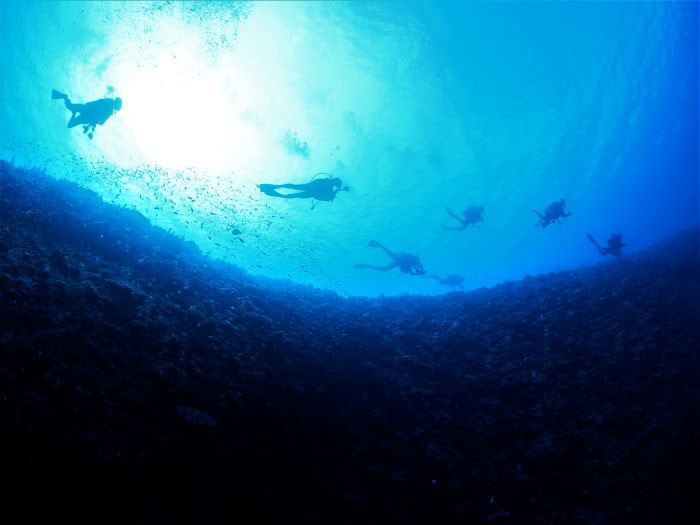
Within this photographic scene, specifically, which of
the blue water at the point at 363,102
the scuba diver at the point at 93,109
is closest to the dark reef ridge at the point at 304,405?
the scuba diver at the point at 93,109

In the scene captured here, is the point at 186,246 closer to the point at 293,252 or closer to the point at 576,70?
the point at 576,70

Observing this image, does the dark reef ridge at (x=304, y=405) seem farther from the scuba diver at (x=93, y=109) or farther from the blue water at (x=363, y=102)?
the blue water at (x=363, y=102)

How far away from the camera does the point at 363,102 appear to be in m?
27.6

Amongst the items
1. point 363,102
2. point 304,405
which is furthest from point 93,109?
point 363,102

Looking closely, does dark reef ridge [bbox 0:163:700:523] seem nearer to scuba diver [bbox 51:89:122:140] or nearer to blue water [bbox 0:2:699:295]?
scuba diver [bbox 51:89:122:140]

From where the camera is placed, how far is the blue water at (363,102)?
23.4 meters

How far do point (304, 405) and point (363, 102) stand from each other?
2705cm

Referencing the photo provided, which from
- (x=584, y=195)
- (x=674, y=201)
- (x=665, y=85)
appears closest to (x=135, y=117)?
(x=665, y=85)

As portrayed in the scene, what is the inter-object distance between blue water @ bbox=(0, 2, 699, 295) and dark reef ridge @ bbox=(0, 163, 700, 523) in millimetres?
10142

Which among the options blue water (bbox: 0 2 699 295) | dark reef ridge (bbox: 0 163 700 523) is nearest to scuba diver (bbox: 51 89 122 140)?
dark reef ridge (bbox: 0 163 700 523)

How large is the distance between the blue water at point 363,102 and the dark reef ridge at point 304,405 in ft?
33.3

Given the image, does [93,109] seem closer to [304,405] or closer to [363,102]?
[304,405]

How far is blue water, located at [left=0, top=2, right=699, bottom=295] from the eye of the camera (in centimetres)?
2336

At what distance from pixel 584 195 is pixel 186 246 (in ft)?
174
